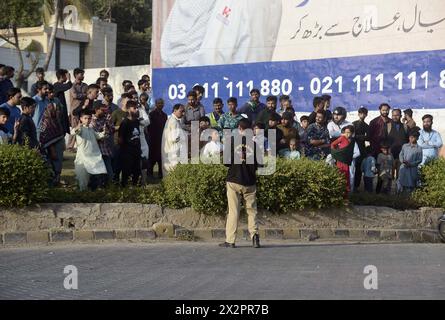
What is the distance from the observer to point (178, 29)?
68.0ft

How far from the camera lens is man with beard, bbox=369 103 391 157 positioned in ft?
48.5

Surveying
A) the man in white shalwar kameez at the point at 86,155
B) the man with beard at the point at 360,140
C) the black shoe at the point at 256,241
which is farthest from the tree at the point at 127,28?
the black shoe at the point at 256,241

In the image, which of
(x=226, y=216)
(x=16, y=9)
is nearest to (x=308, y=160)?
(x=226, y=216)

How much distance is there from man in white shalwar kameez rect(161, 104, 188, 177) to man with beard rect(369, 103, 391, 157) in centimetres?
379

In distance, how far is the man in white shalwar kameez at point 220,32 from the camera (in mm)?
19312

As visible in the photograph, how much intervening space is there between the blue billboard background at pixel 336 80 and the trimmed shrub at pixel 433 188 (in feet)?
11.9

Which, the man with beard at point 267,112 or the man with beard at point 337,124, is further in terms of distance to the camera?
the man with beard at point 337,124

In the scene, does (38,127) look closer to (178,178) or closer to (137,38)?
(178,178)

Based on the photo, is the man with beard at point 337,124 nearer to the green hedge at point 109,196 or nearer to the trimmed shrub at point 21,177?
the green hedge at point 109,196

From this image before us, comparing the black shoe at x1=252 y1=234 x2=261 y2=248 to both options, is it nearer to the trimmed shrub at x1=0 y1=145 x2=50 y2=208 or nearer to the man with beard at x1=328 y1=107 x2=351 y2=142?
the trimmed shrub at x1=0 y1=145 x2=50 y2=208

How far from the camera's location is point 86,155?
41.1ft

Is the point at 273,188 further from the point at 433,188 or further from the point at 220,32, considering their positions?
the point at 220,32

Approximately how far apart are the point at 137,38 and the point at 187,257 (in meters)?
36.9

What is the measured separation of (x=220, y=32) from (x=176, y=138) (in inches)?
275
